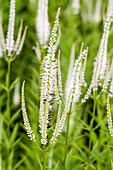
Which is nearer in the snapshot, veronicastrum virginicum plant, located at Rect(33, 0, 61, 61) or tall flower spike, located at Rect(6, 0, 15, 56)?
tall flower spike, located at Rect(6, 0, 15, 56)

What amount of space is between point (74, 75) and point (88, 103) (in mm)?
1731

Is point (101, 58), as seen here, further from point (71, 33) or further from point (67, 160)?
point (71, 33)

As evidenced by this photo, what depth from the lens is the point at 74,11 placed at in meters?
2.54

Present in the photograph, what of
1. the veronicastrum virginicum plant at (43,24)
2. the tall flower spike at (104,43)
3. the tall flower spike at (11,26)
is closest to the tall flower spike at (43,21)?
the veronicastrum virginicum plant at (43,24)

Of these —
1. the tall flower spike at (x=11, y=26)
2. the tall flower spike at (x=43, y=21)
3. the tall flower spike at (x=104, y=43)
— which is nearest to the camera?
the tall flower spike at (x=104, y=43)

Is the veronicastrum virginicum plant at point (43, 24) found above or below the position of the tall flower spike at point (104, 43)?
above

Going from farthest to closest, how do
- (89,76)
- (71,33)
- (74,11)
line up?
(71,33)
(74,11)
(89,76)

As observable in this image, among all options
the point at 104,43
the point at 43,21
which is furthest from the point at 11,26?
the point at 104,43

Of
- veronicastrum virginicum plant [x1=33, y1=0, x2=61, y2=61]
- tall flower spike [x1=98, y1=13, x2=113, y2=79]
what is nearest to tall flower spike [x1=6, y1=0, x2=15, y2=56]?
veronicastrum virginicum plant [x1=33, y1=0, x2=61, y2=61]

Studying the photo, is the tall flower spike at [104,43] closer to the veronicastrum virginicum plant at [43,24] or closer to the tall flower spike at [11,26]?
the veronicastrum virginicum plant at [43,24]

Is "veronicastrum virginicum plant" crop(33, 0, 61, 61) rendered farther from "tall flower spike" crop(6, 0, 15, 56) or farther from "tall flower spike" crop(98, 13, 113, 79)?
"tall flower spike" crop(98, 13, 113, 79)

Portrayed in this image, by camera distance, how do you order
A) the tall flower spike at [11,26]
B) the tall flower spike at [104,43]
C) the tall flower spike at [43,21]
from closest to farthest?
the tall flower spike at [104,43] < the tall flower spike at [11,26] < the tall flower spike at [43,21]

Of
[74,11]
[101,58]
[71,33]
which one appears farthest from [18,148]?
[101,58]

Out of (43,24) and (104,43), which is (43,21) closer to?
(43,24)
